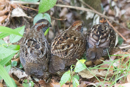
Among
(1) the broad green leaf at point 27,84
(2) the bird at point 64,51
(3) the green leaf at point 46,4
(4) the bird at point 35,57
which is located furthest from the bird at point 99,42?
(1) the broad green leaf at point 27,84

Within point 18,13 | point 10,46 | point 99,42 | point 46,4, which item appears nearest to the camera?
point 10,46

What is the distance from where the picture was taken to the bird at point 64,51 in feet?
9.05

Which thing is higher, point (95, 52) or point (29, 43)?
point (29, 43)

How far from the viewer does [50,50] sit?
2.96 m

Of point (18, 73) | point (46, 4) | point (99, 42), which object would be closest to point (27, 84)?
point (18, 73)

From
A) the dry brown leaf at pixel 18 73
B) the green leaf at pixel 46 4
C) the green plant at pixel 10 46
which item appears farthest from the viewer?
the dry brown leaf at pixel 18 73

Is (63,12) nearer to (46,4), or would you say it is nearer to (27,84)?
(46,4)

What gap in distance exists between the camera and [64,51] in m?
2.77

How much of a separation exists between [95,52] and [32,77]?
156 centimetres

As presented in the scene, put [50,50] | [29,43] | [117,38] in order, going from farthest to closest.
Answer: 1. [117,38]
2. [50,50]
3. [29,43]

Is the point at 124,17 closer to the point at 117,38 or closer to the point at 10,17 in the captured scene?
the point at 117,38

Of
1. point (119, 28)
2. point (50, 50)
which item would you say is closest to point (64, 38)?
point (50, 50)

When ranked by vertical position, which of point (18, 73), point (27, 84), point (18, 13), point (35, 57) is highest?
point (18, 13)

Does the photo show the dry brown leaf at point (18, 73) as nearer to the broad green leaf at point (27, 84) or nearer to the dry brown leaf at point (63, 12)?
the broad green leaf at point (27, 84)
